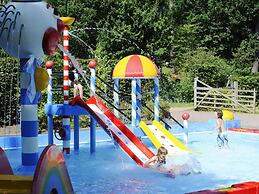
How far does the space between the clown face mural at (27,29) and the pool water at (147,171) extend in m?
1.81

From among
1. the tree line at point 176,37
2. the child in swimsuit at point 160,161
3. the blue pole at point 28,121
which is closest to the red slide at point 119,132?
the child in swimsuit at point 160,161

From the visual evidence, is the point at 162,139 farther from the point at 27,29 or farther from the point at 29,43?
the point at 27,29

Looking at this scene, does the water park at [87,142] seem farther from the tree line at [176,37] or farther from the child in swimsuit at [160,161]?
the tree line at [176,37]

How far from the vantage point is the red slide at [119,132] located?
10567 mm

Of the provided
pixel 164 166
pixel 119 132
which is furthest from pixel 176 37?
pixel 164 166

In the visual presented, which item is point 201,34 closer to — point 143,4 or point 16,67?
point 143,4

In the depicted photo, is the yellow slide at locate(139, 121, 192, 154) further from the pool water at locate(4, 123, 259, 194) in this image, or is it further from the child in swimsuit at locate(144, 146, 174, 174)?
the child in swimsuit at locate(144, 146, 174, 174)

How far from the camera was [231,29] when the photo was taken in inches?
1531

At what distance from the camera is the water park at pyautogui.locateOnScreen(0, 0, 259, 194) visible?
22.5 feet

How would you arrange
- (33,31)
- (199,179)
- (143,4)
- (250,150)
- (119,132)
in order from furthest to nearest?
(143,4) < (250,150) < (119,132) < (199,179) < (33,31)

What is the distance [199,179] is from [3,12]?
191 inches

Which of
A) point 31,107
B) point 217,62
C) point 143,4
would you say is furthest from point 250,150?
point 217,62

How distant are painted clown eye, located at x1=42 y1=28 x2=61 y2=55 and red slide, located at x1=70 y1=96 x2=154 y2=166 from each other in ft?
11.9

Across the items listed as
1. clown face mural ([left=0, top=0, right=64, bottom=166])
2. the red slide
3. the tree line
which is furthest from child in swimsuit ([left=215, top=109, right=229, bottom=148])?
clown face mural ([left=0, top=0, right=64, bottom=166])
